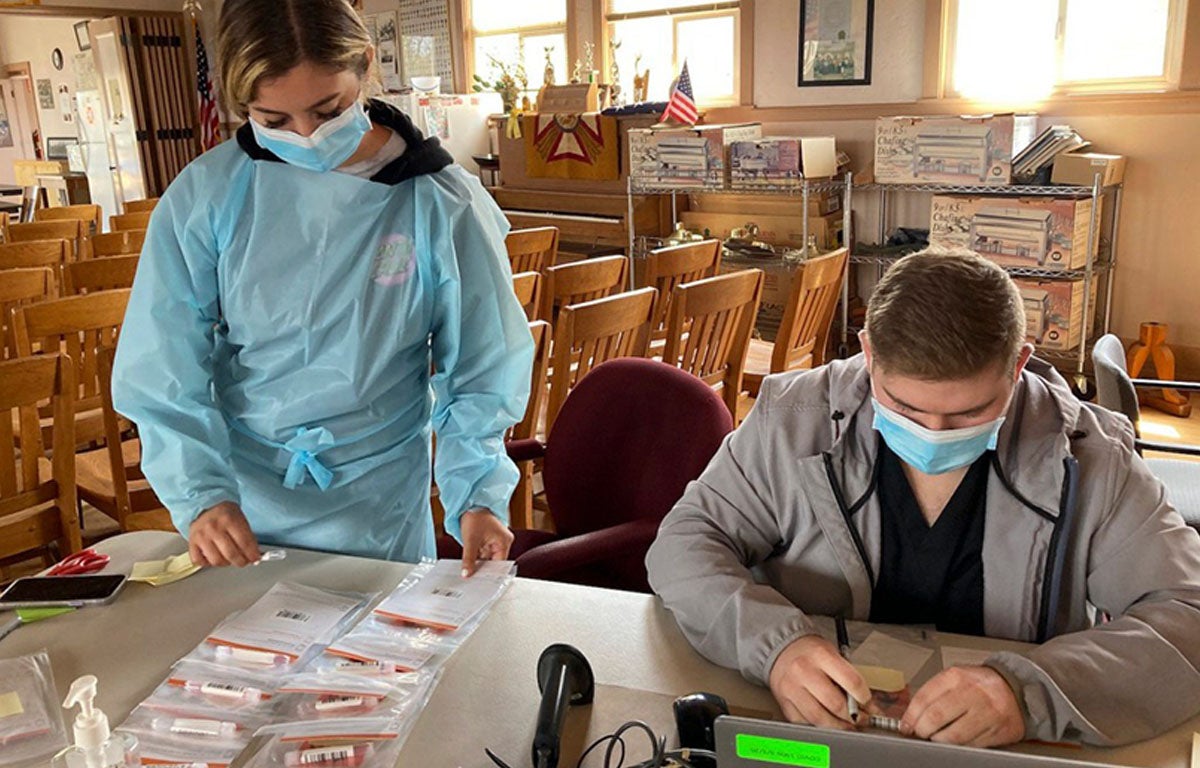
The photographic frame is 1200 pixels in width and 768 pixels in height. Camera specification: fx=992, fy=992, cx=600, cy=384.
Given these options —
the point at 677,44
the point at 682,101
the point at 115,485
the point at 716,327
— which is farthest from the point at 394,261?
the point at 677,44

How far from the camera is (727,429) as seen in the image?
1.74 metres

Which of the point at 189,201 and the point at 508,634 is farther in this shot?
the point at 189,201

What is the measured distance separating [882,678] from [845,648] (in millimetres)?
82

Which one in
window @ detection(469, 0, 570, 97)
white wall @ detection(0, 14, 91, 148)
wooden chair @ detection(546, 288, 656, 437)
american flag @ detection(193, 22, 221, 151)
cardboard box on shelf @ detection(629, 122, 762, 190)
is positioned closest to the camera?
wooden chair @ detection(546, 288, 656, 437)

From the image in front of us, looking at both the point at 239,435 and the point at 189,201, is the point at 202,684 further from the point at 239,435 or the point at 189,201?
the point at 189,201

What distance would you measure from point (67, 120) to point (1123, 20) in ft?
33.4

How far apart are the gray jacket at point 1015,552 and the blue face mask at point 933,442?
0.04 meters

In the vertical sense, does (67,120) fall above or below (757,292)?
above

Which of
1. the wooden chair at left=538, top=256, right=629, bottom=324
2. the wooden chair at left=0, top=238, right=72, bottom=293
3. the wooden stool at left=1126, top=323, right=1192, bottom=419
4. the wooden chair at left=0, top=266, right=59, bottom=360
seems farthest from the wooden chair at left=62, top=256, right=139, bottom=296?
the wooden stool at left=1126, top=323, right=1192, bottom=419

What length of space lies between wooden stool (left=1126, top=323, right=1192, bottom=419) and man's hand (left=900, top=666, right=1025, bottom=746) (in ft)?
11.7

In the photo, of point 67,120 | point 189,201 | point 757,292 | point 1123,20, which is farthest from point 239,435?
point 67,120

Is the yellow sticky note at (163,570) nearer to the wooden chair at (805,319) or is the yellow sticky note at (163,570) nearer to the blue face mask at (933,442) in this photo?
the blue face mask at (933,442)

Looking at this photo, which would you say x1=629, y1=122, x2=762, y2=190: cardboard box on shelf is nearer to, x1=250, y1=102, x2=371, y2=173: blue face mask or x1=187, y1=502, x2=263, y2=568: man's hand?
x1=250, y1=102, x2=371, y2=173: blue face mask

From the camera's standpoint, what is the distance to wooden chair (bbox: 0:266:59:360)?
341 cm
